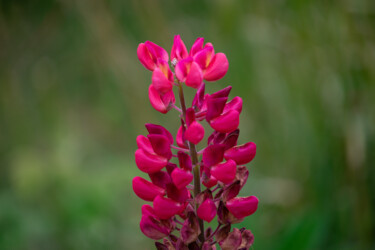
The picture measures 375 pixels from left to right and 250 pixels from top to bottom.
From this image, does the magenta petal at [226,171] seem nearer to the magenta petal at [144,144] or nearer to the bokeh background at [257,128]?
the magenta petal at [144,144]

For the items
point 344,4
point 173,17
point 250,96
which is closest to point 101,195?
point 250,96

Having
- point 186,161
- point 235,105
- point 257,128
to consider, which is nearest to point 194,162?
point 186,161

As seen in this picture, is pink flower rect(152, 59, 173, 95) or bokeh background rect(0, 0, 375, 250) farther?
bokeh background rect(0, 0, 375, 250)

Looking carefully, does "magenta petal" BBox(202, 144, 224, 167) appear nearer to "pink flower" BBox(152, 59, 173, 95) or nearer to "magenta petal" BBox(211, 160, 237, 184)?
"magenta petal" BBox(211, 160, 237, 184)

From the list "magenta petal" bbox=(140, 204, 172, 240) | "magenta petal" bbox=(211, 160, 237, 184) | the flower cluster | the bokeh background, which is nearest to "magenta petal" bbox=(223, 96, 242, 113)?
the flower cluster

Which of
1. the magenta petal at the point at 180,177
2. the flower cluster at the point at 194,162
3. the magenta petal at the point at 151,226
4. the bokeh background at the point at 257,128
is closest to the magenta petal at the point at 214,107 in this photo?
the flower cluster at the point at 194,162

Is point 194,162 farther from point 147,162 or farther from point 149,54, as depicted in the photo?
point 149,54
